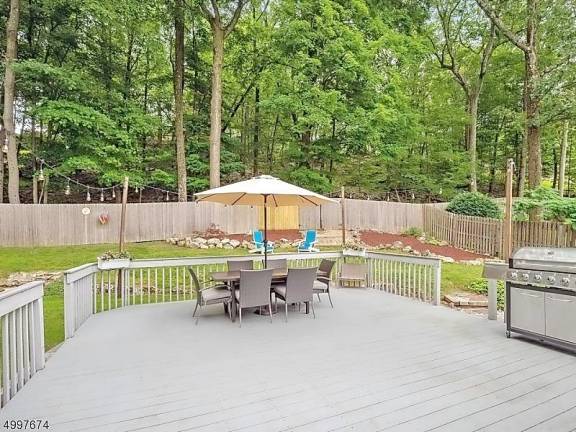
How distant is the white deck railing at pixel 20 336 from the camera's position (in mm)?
2742

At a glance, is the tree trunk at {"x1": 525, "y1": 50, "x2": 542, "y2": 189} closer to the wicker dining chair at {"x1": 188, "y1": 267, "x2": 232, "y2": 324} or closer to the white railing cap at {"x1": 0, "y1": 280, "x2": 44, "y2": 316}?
the wicker dining chair at {"x1": 188, "y1": 267, "x2": 232, "y2": 324}

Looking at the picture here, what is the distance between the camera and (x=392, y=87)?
52.0 feet

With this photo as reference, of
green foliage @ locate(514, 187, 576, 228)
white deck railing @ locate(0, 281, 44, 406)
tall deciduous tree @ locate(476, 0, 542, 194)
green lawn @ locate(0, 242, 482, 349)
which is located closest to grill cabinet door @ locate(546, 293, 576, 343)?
green lawn @ locate(0, 242, 482, 349)

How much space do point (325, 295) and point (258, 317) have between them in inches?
71.2

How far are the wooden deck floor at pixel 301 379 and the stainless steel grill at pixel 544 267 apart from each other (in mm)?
715

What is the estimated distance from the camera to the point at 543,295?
12.7ft

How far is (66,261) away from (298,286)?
7.37m

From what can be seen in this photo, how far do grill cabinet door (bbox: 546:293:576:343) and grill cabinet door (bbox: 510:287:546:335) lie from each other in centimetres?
7

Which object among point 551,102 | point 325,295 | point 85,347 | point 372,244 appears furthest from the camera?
point 372,244

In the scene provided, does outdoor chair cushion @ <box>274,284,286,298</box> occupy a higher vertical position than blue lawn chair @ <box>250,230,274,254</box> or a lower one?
lower

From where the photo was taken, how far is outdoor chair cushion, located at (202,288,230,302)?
16.6 ft

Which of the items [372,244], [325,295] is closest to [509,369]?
[325,295]

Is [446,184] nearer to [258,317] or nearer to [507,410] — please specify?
[258,317]

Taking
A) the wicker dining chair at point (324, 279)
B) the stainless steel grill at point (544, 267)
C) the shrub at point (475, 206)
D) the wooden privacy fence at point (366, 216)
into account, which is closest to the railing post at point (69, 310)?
the wicker dining chair at point (324, 279)
